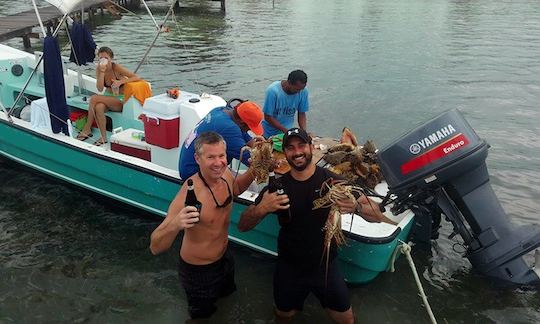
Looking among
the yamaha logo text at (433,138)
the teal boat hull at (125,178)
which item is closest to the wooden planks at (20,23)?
the teal boat hull at (125,178)

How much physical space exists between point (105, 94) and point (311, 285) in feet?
17.5

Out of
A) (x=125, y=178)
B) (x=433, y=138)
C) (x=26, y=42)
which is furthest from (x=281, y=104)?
(x=26, y=42)

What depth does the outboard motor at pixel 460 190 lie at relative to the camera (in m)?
4.46

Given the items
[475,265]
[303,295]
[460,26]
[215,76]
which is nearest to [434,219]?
[475,265]

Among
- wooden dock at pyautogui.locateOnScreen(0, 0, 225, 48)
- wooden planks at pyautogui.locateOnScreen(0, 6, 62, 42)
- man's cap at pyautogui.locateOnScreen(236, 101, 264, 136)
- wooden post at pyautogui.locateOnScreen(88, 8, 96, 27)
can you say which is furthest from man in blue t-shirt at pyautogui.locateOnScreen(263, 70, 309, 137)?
wooden post at pyautogui.locateOnScreen(88, 8, 96, 27)

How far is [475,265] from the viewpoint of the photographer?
4844 mm

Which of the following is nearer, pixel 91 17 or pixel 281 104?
pixel 281 104

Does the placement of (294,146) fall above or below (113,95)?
above

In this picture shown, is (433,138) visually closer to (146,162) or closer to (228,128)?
(228,128)

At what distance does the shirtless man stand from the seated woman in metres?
4.00

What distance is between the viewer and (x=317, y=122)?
38.2ft

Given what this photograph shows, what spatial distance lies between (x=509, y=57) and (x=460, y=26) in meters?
7.75

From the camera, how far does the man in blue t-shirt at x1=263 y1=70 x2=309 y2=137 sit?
6.36 meters

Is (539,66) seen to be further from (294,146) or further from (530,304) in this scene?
(294,146)
